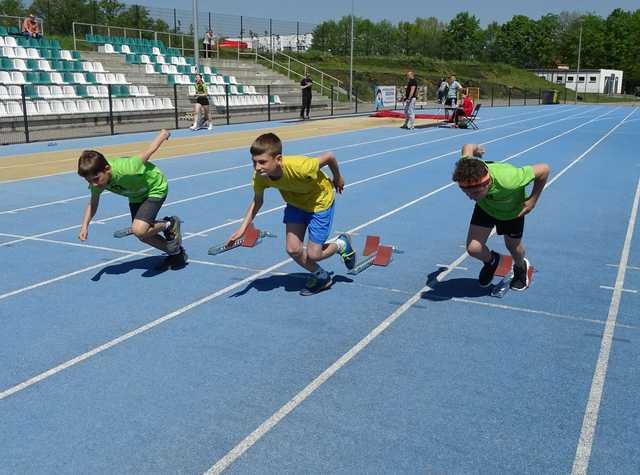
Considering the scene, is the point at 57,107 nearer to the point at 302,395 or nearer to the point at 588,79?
the point at 302,395

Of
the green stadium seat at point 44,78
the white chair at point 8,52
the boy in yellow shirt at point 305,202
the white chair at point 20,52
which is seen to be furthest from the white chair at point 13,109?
the boy in yellow shirt at point 305,202

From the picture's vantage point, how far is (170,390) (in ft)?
13.2

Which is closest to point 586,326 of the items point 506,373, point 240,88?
point 506,373

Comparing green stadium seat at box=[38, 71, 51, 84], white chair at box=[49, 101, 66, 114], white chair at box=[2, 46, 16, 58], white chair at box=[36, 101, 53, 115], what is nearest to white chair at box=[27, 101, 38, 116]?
white chair at box=[36, 101, 53, 115]

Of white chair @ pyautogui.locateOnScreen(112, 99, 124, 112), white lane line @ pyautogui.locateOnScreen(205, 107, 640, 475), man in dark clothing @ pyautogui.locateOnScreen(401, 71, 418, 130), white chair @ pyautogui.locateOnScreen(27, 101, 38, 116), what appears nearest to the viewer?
white lane line @ pyautogui.locateOnScreen(205, 107, 640, 475)

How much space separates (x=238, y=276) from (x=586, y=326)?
10.5ft

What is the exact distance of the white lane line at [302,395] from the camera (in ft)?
10.9

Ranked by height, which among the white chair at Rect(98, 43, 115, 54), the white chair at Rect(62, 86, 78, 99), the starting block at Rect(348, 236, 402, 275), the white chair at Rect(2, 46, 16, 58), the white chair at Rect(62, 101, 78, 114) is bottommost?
the starting block at Rect(348, 236, 402, 275)

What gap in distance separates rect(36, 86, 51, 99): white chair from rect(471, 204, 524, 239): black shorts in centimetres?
2113

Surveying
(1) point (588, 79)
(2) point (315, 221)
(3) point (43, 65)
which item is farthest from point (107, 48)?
(1) point (588, 79)

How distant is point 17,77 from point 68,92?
5.75ft

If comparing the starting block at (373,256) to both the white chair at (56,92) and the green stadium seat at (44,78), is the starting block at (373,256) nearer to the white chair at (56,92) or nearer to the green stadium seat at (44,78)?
the white chair at (56,92)

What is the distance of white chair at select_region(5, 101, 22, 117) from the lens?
67.7 feet

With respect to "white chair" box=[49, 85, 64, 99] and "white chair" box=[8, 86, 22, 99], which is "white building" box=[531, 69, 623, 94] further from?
"white chair" box=[8, 86, 22, 99]
